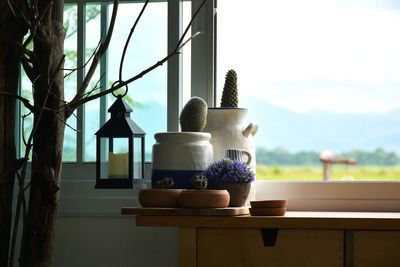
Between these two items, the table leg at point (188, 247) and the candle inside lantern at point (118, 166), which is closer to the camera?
the table leg at point (188, 247)

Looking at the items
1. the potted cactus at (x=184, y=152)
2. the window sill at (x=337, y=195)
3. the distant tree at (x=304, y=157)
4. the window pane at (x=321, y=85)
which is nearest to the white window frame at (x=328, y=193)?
the window sill at (x=337, y=195)

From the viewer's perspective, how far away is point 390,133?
22844 mm

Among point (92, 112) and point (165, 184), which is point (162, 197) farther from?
point (92, 112)

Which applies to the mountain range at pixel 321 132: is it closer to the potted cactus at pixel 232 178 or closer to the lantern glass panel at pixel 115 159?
the lantern glass panel at pixel 115 159

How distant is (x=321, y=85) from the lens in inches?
934

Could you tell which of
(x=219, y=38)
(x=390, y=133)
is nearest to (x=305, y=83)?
(x=390, y=133)

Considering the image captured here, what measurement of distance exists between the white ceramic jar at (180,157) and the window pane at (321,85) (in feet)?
58.0

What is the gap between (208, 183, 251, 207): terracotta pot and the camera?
5.67 ft

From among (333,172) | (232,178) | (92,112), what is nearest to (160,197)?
(232,178)

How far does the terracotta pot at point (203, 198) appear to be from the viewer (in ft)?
5.34

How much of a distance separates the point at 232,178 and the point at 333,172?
2045 centimetres

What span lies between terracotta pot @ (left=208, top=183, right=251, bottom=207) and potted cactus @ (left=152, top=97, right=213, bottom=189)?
0.10 meters

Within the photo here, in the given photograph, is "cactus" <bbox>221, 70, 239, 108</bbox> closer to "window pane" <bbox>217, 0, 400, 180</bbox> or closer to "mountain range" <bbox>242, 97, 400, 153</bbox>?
"window pane" <bbox>217, 0, 400, 180</bbox>

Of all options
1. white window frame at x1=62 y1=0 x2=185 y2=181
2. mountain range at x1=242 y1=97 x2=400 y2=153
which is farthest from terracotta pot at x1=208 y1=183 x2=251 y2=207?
mountain range at x1=242 y1=97 x2=400 y2=153
